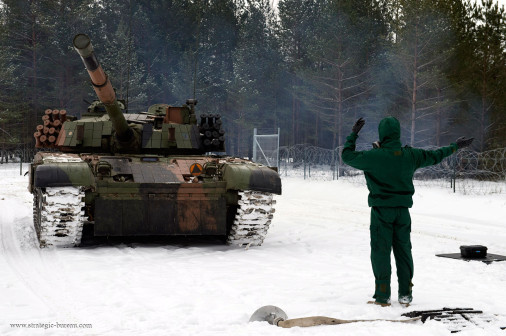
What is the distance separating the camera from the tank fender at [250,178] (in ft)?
28.8

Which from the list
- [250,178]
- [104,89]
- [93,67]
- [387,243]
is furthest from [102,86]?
→ [387,243]

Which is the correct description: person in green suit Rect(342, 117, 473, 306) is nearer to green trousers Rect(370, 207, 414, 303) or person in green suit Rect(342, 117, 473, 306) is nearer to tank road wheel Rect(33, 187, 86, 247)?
green trousers Rect(370, 207, 414, 303)

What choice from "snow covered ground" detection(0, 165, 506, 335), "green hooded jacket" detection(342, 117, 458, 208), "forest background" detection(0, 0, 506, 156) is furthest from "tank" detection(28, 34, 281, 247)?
"forest background" detection(0, 0, 506, 156)

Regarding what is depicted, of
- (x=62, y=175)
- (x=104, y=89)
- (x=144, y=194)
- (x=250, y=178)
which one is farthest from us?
(x=104, y=89)

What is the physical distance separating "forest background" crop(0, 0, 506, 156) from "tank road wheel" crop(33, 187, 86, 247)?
17.1m

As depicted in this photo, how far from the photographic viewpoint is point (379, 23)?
34.8 metres

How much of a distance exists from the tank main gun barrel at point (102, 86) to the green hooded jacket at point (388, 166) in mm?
4172

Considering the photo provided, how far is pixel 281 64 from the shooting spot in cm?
3966

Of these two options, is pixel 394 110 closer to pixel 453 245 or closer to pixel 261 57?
pixel 261 57

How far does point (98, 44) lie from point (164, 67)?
18.1 feet

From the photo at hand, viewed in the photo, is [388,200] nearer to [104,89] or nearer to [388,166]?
[388,166]

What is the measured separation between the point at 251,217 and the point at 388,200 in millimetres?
3841

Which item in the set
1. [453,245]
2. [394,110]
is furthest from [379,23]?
[453,245]

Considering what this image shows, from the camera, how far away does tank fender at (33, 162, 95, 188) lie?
26.7ft
